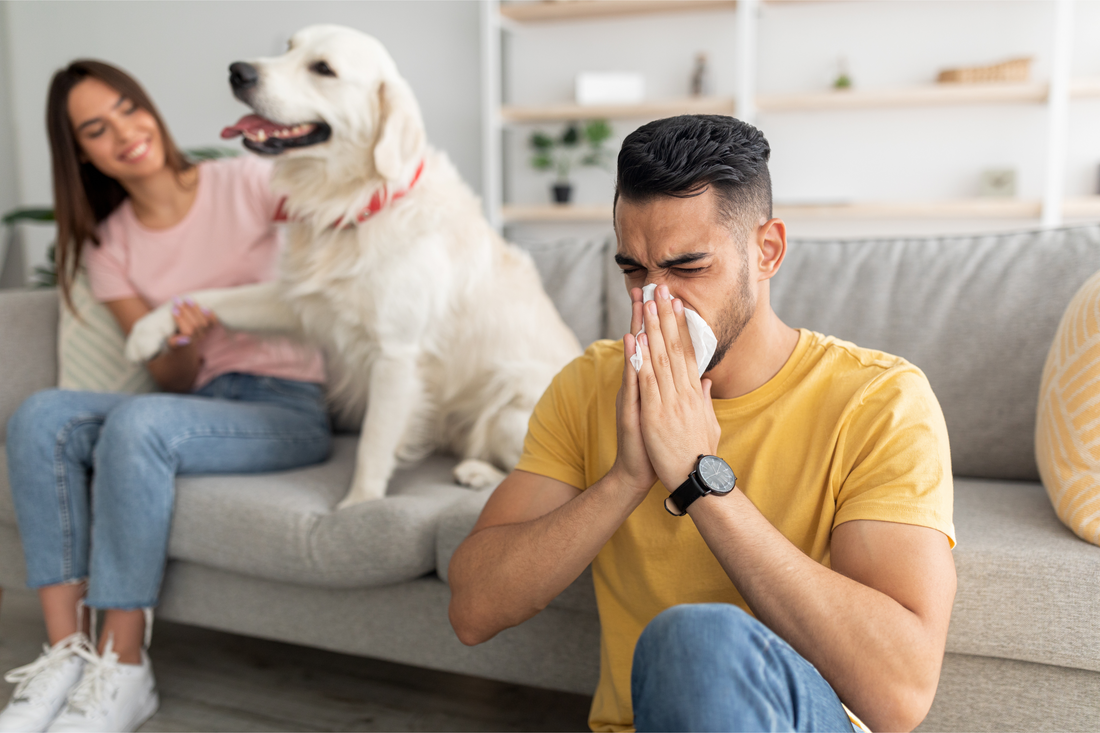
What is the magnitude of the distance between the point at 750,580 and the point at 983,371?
1103 millimetres

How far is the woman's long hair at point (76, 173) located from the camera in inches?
76.5

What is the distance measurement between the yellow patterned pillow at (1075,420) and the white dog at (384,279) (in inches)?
38.7

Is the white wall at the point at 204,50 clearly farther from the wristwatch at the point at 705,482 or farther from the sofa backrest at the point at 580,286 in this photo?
the wristwatch at the point at 705,482

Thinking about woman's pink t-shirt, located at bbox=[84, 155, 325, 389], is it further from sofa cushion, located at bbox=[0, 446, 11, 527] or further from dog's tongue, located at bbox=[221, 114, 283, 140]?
sofa cushion, located at bbox=[0, 446, 11, 527]

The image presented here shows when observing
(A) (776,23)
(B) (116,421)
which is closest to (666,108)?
(A) (776,23)

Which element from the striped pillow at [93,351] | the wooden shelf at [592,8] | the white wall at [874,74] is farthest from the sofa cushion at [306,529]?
the wooden shelf at [592,8]

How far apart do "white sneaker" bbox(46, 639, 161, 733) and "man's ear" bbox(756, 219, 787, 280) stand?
144cm

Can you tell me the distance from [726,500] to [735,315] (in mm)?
231

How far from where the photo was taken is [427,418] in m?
1.88

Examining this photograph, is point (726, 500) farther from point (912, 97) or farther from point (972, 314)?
point (912, 97)

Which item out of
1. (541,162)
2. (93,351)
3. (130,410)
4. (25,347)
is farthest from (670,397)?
(541,162)

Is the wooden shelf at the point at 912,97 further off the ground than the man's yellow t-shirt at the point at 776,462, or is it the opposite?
the wooden shelf at the point at 912,97

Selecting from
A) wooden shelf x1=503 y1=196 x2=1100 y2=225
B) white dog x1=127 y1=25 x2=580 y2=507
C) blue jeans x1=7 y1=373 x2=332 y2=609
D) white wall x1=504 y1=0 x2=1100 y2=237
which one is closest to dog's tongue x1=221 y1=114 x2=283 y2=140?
white dog x1=127 y1=25 x2=580 y2=507

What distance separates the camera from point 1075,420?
1.23m
